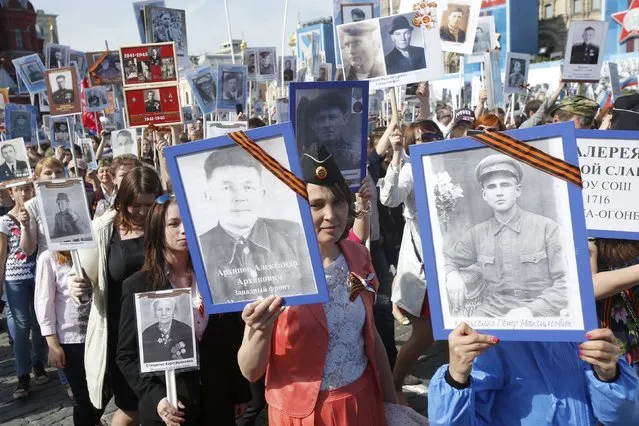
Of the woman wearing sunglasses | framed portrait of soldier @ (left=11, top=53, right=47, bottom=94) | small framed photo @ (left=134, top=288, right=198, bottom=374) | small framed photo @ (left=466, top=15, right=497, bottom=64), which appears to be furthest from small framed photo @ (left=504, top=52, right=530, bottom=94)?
framed portrait of soldier @ (left=11, top=53, right=47, bottom=94)

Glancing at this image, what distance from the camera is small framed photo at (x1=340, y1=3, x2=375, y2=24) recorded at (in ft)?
34.0

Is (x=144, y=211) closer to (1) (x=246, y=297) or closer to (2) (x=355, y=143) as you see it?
(2) (x=355, y=143)

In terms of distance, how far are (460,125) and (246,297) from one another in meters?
4.05

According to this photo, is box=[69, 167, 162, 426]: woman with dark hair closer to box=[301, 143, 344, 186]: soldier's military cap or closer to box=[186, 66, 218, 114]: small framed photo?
box=[301, 143, 344, 186]: soldier's military cap

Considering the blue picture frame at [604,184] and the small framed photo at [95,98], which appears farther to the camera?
the small framed photo at [95,98]

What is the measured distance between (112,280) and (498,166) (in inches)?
95.1

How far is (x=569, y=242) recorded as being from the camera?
1.63 meters

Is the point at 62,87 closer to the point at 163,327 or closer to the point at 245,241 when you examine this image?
the point at 163,327

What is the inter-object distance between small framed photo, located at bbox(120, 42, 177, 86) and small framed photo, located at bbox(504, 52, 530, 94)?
605cm

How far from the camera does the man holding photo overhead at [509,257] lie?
1.65 meters

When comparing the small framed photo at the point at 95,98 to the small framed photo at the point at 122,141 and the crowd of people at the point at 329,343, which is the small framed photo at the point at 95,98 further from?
the crowd of people at the point at 329,343

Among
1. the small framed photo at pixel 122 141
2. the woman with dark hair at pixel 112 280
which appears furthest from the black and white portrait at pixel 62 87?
the woman with dark hair at pixel 112 280

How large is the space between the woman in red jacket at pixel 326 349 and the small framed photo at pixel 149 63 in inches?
200

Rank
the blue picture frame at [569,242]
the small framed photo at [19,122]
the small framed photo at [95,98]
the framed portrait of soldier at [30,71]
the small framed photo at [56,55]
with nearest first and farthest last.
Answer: the blue picture frame at [569,242]
the small framed photo at [19,122]
the small framed photo at [56,55]
the small framed photo at [95,98]
the framed portrait of soldier at [30,71]
